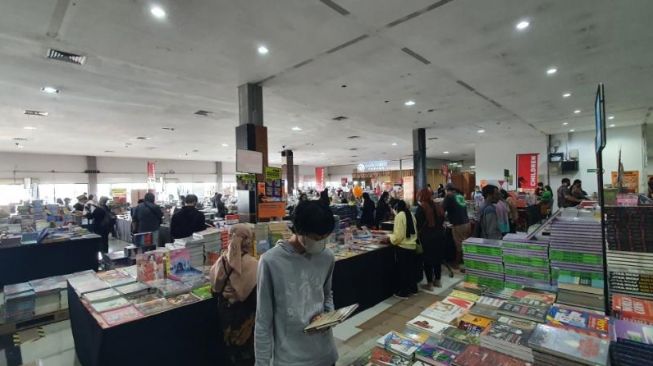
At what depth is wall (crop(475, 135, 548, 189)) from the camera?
41.5 ft

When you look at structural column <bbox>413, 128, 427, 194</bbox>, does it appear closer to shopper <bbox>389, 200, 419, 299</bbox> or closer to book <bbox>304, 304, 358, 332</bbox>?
shopper <bbox>389, 200, 419, 299</bbox>

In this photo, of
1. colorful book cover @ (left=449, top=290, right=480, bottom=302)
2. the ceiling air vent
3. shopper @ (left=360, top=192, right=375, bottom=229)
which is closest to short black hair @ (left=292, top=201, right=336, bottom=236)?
colorful book cover @ (left=449, top=290, right=480, bottom=302)

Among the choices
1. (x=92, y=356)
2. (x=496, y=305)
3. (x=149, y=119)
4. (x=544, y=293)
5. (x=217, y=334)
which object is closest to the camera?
(x=496, y=305)

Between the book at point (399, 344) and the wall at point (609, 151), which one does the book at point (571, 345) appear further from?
the wall at point (609, 151)

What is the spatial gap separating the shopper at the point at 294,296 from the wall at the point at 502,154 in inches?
547

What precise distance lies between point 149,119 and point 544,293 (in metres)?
8.31

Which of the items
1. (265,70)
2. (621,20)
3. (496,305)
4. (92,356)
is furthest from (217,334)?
(621,20)

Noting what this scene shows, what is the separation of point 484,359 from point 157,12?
3.67m

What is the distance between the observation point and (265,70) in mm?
4684

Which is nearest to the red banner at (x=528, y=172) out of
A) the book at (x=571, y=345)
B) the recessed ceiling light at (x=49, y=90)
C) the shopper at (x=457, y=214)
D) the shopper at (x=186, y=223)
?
the shopper at (x=457, y=214)

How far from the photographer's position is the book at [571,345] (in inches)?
40.8

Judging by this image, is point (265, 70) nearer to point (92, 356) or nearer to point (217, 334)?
point (217, 334)

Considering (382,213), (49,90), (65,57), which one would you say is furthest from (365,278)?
(49,90)

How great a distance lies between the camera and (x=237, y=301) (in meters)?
2.08
